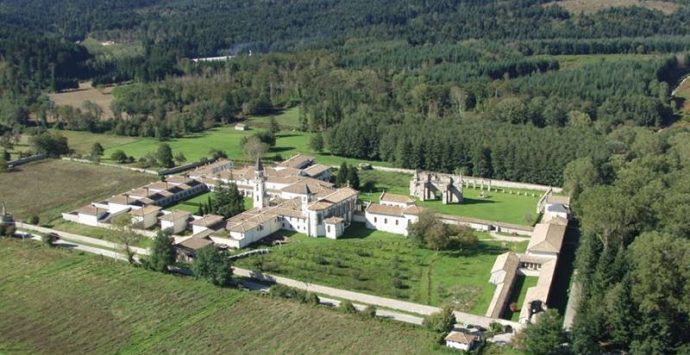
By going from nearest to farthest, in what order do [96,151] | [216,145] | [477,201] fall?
1. [477,201]
2. [96,151]
3. [216,145]

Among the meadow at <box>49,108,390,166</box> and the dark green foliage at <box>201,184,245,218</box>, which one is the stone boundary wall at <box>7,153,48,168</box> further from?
the dark green foliage at <box>201,184,245,218</box>

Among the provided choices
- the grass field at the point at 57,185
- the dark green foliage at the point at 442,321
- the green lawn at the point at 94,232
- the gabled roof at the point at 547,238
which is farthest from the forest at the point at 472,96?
the green lawn at the point at 94,232

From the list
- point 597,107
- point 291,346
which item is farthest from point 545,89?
point 291,346

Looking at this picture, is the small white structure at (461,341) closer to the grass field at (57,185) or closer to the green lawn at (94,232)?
the green lawn at (94,232)

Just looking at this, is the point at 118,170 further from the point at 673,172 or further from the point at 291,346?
the point at 673,172

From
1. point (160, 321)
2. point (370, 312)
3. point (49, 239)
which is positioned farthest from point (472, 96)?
point (160, 321)

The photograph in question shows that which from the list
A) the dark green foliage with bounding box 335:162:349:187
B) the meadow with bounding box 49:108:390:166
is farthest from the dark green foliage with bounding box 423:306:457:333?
the meadow with bounding box 49:108:390:166

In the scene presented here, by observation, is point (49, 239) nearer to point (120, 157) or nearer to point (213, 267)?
point (213, 267)
